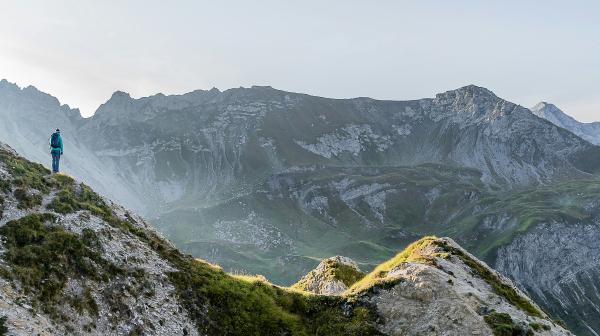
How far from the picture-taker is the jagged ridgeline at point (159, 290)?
24891 millimetres

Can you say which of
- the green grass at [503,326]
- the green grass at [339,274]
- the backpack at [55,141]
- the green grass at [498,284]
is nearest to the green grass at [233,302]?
the green grass at [503,326]

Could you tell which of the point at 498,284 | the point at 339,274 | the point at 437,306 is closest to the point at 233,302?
the point at 437,306

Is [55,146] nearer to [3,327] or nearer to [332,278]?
[3,327]

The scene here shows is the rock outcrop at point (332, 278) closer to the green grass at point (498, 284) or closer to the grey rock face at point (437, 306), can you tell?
the green grass at point (498, 284)

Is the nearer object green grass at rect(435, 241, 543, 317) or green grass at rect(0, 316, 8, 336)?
green grass at rect(0, 316, 8, 336)

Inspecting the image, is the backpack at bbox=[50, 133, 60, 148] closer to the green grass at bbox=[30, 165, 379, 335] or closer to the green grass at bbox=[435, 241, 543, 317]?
the green grass at bbox=[30, 165, 379, 335]

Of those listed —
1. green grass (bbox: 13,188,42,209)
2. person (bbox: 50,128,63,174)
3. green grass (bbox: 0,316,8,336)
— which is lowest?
green grass (bbox: 0,316,8,336)

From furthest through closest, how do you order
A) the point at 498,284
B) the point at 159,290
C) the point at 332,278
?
the point at 332,278 < the point at 498,284 < the point at 159,290

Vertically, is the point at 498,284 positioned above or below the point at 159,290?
above

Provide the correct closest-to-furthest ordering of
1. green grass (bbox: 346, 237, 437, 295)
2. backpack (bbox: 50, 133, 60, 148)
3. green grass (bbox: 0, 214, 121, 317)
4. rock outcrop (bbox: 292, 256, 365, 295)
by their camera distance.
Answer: green grass (bbox: 0, 214, 121, 317) → green grass (bbox: 346, 237, 437, 295) → backpack (bbox: 50, 133, 60, 148) → rock outcrop (bbox: 292, 256, 365, 295)

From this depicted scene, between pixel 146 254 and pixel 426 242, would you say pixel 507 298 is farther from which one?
pixel 146 254

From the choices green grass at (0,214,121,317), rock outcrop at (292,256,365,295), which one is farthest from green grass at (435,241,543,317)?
green grass at (0,214,121,317)

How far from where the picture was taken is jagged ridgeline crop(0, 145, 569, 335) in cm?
2489

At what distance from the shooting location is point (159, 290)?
96.3 feet
